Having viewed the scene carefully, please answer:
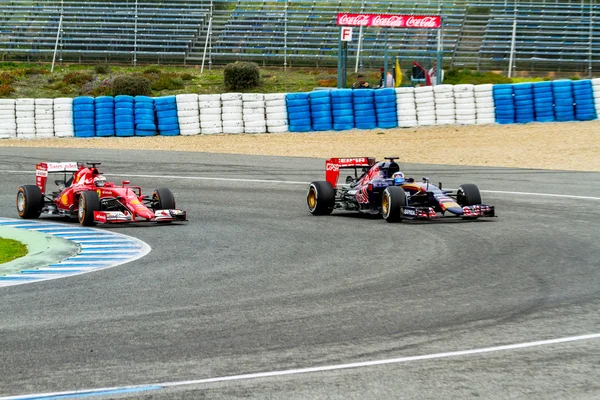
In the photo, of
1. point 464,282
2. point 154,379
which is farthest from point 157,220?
point 154,379

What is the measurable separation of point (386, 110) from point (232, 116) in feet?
16.0

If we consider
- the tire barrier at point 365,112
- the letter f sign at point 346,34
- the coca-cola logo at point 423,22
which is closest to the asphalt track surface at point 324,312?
the tire barrier at point 365,112

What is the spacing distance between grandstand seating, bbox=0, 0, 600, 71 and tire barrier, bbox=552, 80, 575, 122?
11.8 m

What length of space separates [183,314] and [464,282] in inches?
120

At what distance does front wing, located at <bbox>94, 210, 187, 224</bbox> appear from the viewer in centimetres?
1477

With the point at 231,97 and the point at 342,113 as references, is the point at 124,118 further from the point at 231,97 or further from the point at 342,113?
the point at 342,113

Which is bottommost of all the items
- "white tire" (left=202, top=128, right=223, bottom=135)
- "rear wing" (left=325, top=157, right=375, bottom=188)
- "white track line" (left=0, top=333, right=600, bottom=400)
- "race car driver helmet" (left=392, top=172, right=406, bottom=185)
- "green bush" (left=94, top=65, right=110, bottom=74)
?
"white track line" (left=0, top=333, right=600, bottom=400)

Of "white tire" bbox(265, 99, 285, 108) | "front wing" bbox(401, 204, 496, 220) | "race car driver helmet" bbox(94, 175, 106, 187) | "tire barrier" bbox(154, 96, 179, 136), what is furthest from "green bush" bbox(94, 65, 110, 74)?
"front wing" bbox(401, 204, 496, 220)

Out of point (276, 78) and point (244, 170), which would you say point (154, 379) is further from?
point (276, 78)

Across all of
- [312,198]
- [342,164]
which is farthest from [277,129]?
[312,198]

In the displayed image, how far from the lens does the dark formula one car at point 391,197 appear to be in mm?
14922

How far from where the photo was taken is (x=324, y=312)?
818cm

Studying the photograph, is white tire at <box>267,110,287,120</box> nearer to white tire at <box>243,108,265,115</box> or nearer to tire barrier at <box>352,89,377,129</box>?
white tire at <box>243,108,265,115</box>

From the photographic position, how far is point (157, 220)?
1503 centimetres
